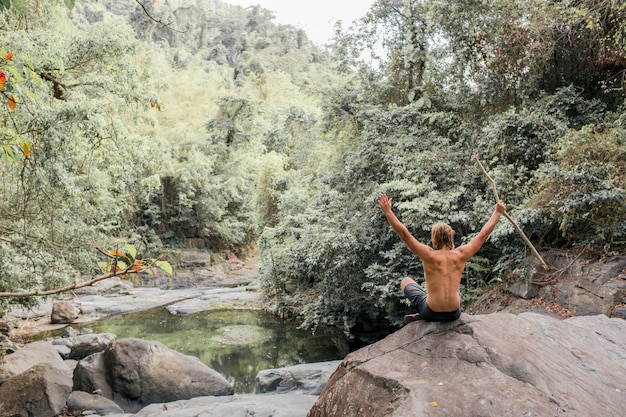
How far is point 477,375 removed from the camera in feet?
9.36

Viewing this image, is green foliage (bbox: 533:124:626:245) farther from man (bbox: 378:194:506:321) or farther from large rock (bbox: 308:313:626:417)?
man (bbox: 378:194:506:321)

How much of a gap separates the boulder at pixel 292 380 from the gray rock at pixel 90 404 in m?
2.32

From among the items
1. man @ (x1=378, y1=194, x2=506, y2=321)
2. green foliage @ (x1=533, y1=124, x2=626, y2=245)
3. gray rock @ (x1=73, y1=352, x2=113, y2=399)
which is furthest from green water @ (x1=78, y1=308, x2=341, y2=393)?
man @ (x1=378, y1=194, x2=506, y2=321)

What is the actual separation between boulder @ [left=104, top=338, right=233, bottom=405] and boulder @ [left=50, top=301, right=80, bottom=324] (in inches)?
244

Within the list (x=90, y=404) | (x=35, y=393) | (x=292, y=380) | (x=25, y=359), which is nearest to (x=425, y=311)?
(x=292, y=380)

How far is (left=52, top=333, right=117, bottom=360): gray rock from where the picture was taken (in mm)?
9352

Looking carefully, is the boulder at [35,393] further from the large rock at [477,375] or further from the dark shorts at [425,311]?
the dark shorts at [425,311]

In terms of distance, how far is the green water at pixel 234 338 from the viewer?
1000cm

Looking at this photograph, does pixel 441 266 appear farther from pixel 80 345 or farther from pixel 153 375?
pixel 80 345

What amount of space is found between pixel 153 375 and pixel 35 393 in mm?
1671

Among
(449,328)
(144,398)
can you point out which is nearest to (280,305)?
(144,398)

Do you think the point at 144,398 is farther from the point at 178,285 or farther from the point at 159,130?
the point at 159,130

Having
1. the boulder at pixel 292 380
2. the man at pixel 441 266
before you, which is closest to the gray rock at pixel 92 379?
the boulder at pixel 292 380

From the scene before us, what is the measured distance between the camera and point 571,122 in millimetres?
7852
